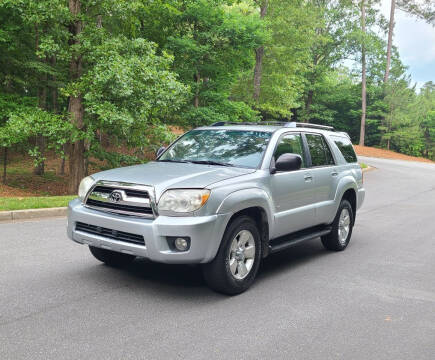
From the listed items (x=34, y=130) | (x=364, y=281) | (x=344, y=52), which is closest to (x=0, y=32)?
(x=34, y=130)

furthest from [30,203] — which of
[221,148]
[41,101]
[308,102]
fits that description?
[308,102]

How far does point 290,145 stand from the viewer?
257 inches

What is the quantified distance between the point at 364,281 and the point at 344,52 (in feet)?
154

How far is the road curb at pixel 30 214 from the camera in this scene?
9398mm

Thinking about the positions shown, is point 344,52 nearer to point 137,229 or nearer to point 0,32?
point 0,32

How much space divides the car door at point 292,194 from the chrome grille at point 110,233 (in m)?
1.78

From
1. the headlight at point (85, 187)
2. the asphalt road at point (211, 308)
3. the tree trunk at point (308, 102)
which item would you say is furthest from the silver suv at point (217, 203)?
the tree trunk at point (308, 102)

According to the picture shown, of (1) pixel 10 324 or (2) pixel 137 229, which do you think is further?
(2) pixel 137 229

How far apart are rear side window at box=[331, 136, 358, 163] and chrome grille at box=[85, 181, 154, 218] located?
3.96 meters

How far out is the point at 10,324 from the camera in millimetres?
4215

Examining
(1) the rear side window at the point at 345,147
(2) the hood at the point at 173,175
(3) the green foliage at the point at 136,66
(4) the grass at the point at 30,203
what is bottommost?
(4) the grass at the point at 30,203

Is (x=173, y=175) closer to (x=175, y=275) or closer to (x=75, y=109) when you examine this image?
(x=175, y=275)

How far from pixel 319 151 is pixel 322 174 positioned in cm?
43

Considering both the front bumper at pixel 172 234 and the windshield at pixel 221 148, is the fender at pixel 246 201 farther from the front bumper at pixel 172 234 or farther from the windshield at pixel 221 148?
the windshield at pixel 221 148
